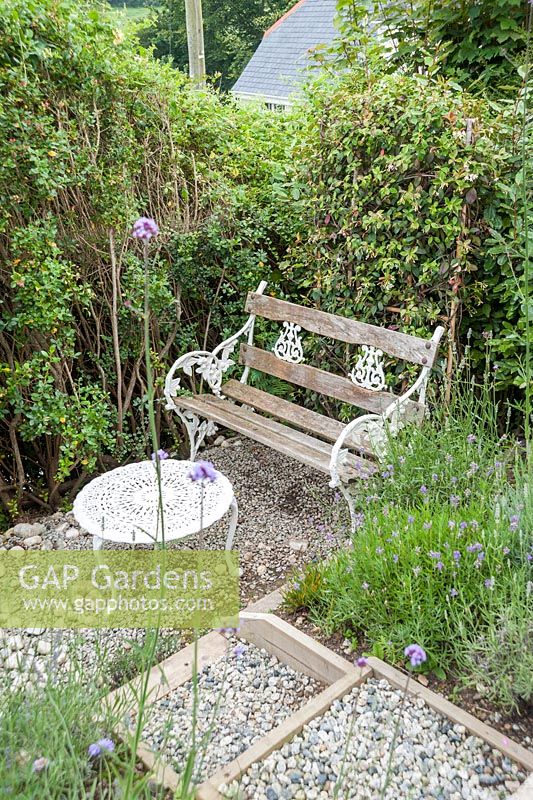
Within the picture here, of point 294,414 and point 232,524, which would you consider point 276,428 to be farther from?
point 232,524

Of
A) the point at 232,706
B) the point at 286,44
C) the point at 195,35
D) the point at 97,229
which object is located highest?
the point at 286,44

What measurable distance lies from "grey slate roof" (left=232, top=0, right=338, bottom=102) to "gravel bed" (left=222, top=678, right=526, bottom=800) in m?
19.7

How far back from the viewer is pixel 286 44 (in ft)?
71.3

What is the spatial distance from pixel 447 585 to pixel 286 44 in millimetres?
22865

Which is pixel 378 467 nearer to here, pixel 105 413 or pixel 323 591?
pixel 323 591

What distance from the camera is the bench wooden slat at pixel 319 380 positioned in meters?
3.61

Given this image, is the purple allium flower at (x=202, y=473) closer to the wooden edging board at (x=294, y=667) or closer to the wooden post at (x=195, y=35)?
the wooden edging board at (x=294, y=667)

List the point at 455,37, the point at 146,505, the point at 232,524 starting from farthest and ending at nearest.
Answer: the point at 455,37
the point at 232,524
the point at 146,505

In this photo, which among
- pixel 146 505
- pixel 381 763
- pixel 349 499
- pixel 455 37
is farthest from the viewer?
pixel 455 37

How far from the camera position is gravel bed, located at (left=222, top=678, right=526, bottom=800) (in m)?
1.82

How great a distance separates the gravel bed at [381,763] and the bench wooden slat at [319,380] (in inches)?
65.1

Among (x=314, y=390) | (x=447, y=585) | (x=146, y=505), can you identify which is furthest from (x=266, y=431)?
(x=447, y=585)

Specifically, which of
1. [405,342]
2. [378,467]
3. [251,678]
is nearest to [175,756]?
[251,678]

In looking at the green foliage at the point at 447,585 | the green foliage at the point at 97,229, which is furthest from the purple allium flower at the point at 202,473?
the green foliage at the point at 97,229
